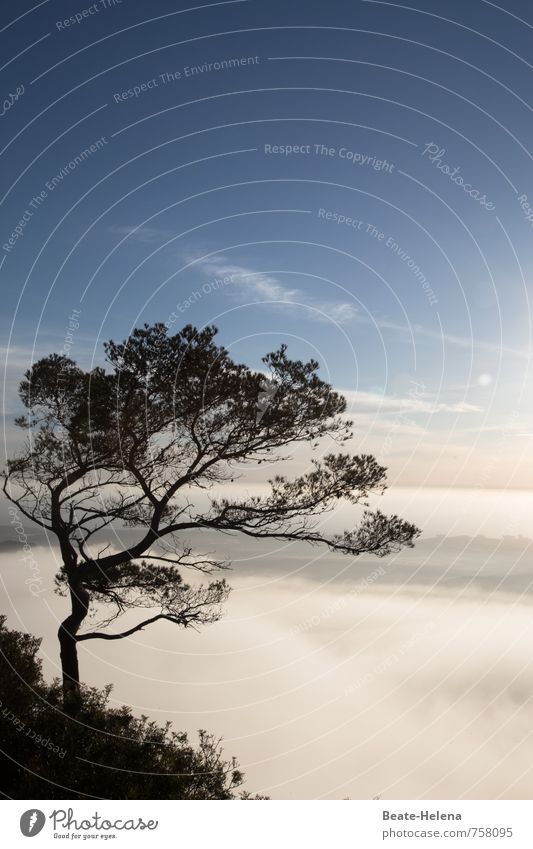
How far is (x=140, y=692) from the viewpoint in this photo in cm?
1537

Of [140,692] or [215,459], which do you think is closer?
[140,692]

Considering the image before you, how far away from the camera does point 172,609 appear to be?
17.5 meters

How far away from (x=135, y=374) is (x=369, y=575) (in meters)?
7.40

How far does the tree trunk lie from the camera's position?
16.4 m

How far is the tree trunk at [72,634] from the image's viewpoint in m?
16.4

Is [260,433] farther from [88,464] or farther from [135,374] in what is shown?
[88,464]

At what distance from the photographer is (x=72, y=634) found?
54.7 ft
